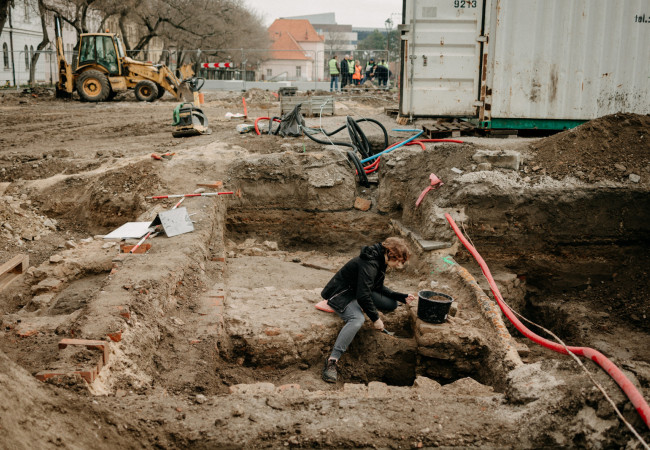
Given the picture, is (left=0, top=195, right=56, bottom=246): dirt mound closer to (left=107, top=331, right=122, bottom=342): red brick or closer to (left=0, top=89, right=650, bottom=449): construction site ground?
(left=0, top=89, right=650, bottom=449): construction site ground

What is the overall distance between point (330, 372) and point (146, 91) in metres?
17.8

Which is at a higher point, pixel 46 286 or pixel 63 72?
pixel 63 72

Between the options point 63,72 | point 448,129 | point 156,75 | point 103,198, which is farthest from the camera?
point 156,75

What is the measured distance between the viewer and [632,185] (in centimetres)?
725

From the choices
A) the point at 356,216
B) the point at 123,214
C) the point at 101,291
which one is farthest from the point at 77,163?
the point at 101,291

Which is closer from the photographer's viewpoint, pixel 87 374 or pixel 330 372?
pixel 87 374

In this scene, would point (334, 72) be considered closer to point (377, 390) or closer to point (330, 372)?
point (330, 372)

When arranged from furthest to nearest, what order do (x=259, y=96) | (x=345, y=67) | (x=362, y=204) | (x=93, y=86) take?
(x=345, y=67), (x=259, y=96), (x=93, y=86), (x=362, y=204)

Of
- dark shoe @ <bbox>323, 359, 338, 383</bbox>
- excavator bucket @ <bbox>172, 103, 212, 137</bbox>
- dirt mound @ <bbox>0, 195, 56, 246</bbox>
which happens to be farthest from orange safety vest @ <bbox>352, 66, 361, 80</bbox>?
dark shoe @ <bbox>323, 359, 338, 383</bbox>

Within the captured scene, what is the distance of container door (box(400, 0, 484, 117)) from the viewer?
31.7ft

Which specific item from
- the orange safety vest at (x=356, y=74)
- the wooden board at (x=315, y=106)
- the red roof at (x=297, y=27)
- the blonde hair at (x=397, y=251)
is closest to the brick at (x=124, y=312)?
the blonde hair at (x=397, y=251)

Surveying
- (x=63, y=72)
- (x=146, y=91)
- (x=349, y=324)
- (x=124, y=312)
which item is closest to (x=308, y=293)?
(x=349, y=324)

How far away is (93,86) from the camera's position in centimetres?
1980

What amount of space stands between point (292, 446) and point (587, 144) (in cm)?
635
